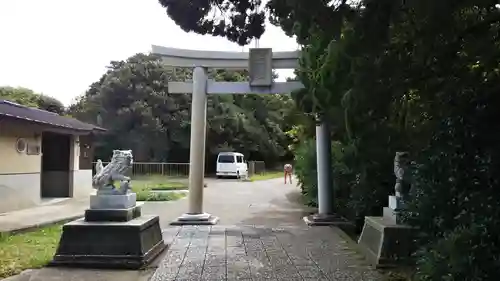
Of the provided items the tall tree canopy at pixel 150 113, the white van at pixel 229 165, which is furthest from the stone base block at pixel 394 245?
the white van at pixel 229 165

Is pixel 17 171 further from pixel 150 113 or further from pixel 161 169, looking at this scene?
pixel 150 113

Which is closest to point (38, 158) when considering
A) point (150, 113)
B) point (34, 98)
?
point (150, 113)

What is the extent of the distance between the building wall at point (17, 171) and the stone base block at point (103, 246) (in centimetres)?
691

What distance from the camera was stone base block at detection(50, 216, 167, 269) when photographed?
7.13 meters

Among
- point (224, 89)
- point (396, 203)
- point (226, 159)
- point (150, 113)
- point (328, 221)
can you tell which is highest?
point (150, 113)

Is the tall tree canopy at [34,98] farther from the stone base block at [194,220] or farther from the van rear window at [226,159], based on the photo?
the stone base block at [194,220]

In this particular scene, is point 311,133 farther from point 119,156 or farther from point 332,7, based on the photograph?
point 332,7

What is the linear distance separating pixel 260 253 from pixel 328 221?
434 cm

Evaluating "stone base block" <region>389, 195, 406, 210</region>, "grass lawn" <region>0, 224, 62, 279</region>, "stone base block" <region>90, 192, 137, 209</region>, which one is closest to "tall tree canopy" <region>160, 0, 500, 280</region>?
"stone base block" <region>389, 195, 406, 210</region>

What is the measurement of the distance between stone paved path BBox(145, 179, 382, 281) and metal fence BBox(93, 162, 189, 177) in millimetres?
20260

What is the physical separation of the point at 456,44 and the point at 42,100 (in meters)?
34.6

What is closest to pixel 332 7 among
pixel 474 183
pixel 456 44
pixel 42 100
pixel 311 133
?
pixel 456 44

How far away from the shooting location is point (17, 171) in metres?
14.2

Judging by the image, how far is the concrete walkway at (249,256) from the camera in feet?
21.7
